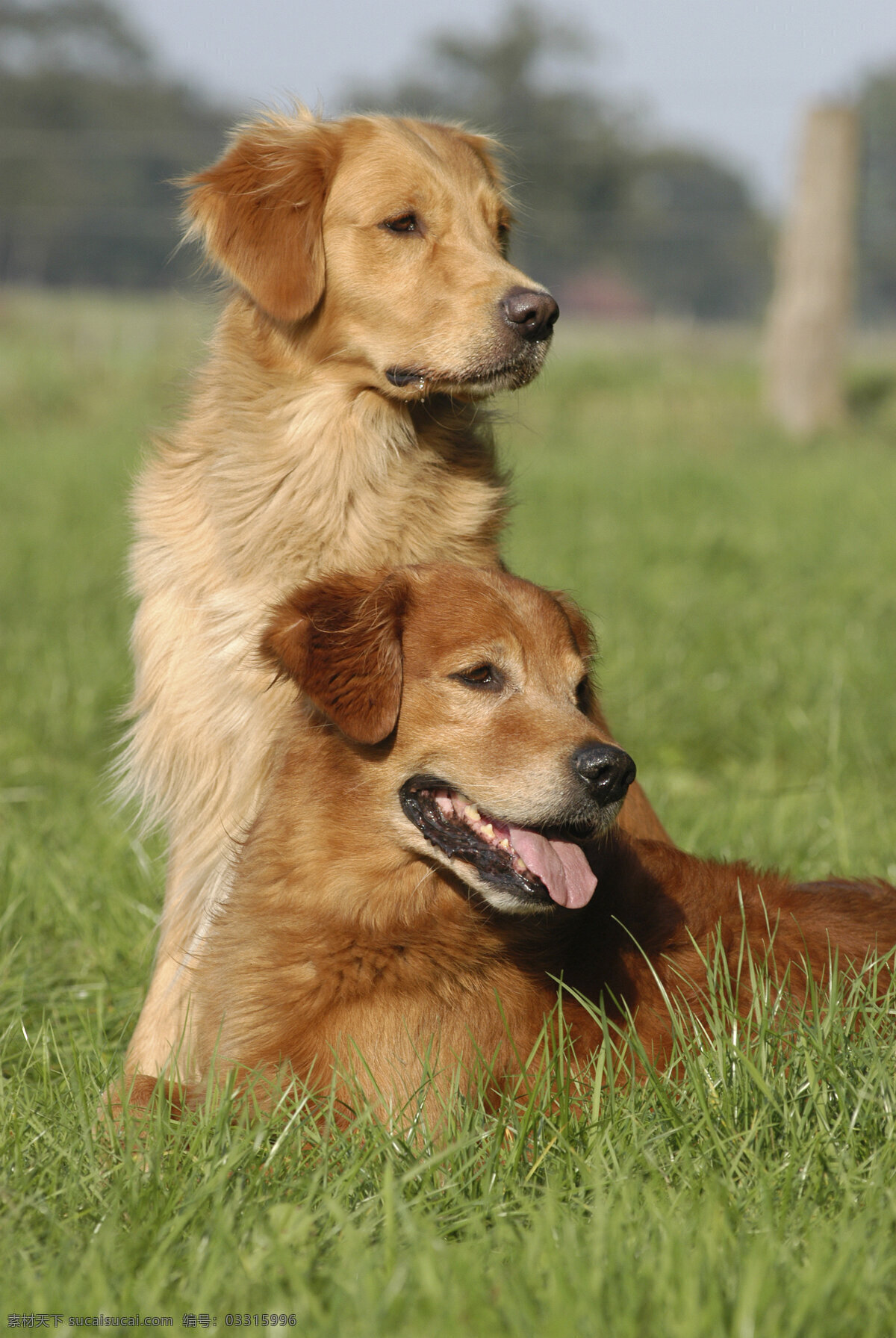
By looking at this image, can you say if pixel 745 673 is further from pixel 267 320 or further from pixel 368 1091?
pixel 368 1091

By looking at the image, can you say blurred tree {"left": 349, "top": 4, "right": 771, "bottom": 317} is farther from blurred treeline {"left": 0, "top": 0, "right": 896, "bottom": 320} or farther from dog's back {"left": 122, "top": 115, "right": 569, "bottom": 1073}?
dog's back {"left": 122, "top": 115, "right": 569, "bottom": 1073}

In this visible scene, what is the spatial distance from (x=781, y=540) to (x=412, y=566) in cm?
665

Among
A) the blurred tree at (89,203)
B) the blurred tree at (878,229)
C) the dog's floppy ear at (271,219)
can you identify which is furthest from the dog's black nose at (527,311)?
the blurred tree at (89,203)

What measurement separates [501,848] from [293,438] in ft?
4.27

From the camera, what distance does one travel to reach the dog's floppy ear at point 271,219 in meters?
3.36

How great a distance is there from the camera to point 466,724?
269 cm

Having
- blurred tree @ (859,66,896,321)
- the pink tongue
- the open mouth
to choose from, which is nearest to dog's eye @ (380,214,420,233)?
the open mouth

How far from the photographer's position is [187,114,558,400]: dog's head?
335cm

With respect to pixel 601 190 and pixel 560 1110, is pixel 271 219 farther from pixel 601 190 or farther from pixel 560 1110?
pixel 601 190

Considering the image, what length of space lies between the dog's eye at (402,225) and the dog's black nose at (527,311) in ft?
1.13

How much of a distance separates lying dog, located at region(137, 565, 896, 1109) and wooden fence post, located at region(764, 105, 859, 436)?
1403 centimetres

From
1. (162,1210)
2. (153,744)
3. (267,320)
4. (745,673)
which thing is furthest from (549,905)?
(745,673)

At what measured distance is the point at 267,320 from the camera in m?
3.47

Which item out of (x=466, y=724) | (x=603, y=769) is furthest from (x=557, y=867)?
(x=466, y=724)
